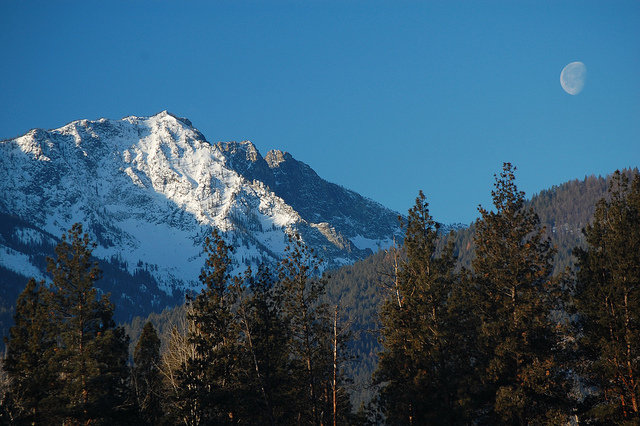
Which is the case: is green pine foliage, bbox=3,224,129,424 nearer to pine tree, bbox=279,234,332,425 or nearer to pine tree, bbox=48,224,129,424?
pine tree, bbox=48,224,129,424

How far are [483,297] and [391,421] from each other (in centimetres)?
988

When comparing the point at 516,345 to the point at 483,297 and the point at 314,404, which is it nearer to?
the point at 483,297

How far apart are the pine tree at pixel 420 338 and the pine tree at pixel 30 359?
21.2m

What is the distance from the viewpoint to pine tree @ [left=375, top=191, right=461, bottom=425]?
39.2 meters

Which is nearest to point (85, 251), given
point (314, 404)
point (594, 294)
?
point (314, 404)

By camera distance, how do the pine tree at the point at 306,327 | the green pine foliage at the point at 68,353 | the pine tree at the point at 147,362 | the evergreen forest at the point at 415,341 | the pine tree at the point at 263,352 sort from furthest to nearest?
the pine tree at the point at 147,362
the pine tree at the point at 306,327
the pine tree at the point at 263,352
the green pine foliage at the point at 68,353
the evergreen forest at the point at 415,341

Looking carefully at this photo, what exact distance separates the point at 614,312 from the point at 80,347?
31.8 m

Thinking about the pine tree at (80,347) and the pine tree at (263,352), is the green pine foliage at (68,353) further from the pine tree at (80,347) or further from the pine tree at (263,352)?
the pine tree at (263,352)

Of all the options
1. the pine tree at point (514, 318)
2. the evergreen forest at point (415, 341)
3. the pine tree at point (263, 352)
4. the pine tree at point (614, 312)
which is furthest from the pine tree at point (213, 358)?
the pine tree at point (614, 312)

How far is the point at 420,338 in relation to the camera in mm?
39312

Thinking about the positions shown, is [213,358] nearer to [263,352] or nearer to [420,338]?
[263,352]

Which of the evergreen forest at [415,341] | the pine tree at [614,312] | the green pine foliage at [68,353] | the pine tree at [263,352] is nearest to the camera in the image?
the pine tree at [614,312]

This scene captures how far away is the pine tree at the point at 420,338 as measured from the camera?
39188 millimetres

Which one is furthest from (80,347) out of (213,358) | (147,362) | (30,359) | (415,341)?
(415,341)
